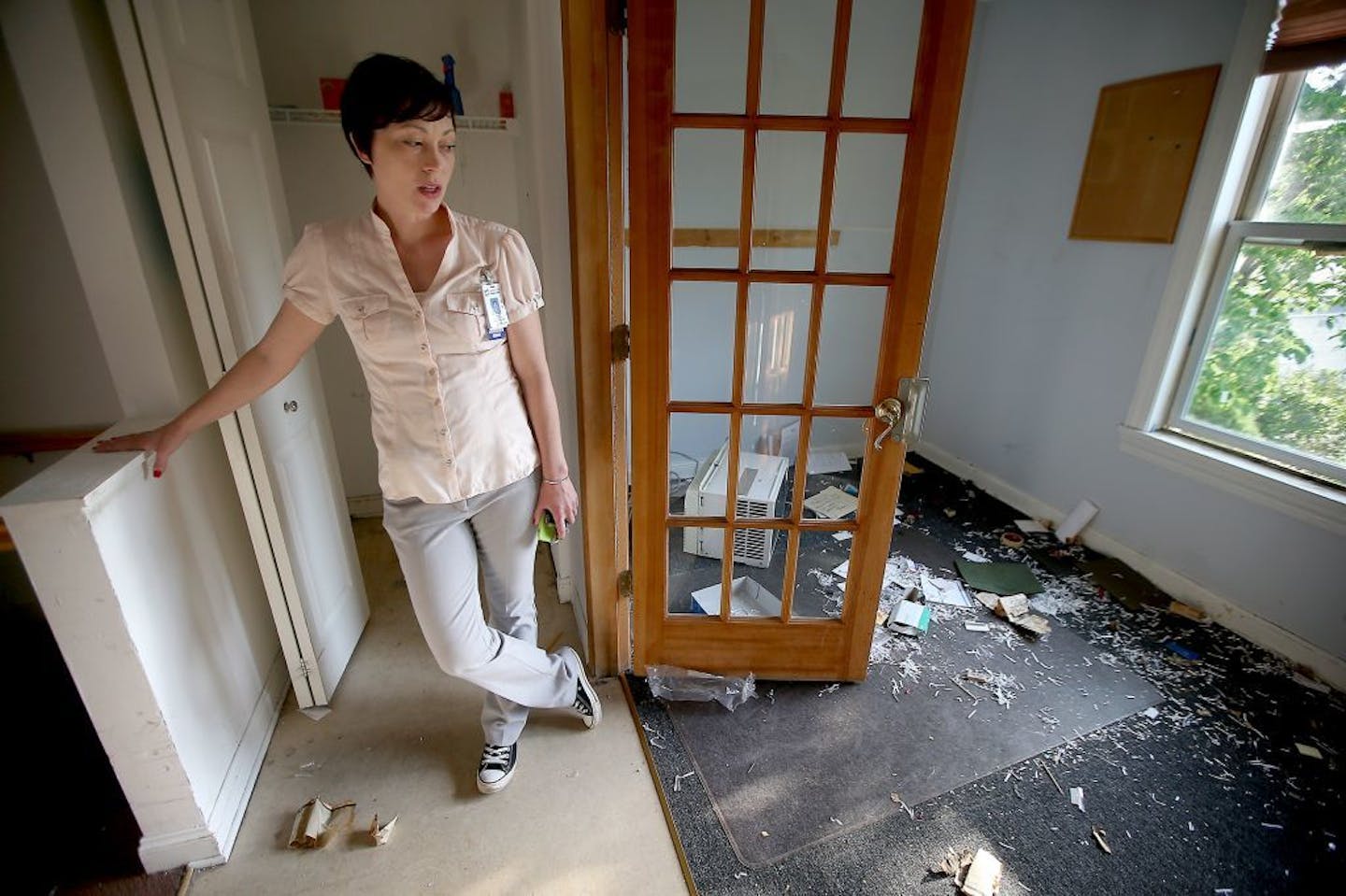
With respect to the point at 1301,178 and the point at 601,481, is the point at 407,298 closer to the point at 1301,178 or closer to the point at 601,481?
the point at 601,481

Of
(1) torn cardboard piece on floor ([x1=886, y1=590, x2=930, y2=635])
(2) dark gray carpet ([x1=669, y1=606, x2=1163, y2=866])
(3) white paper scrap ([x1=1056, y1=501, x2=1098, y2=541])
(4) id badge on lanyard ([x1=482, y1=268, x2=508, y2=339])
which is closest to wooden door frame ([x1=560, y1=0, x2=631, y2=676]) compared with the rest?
(4) id badge on lanyard ([x1=482, y1=268, x2=508, y2=339])

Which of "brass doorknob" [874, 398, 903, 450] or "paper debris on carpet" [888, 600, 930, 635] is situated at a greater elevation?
"brass doorknob" [874, 398, 903, 450]

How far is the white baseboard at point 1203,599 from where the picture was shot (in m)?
1.95

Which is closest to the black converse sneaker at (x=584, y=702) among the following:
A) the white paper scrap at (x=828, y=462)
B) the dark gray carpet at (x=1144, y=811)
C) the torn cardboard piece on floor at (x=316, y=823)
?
the dark gray carpet at (x=1144, y=811)

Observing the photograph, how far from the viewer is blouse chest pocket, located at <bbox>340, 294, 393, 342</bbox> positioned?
3.72 ft

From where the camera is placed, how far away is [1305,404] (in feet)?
6.57

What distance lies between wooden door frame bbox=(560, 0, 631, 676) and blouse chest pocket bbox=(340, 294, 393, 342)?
459 mm

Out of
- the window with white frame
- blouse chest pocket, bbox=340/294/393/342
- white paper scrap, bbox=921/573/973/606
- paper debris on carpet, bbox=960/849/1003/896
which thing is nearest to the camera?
blouse chest pocket, bbox=340/294/393/342

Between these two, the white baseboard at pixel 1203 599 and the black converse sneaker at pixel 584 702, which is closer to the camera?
the black converse sneaker at pixel 584 702

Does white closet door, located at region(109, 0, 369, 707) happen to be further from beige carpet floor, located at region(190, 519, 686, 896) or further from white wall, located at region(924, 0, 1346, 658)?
white wall, located at region(924, 0, 1346, 658)

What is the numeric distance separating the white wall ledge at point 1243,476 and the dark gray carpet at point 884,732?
2.38 feet

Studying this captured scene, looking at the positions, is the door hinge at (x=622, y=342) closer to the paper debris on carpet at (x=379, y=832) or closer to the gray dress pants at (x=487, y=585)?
the gray dress pants at (x=487, y=585)

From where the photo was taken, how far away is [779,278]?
1471 mm

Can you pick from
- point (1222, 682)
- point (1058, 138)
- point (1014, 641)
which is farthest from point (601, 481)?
point (1058, 138)
